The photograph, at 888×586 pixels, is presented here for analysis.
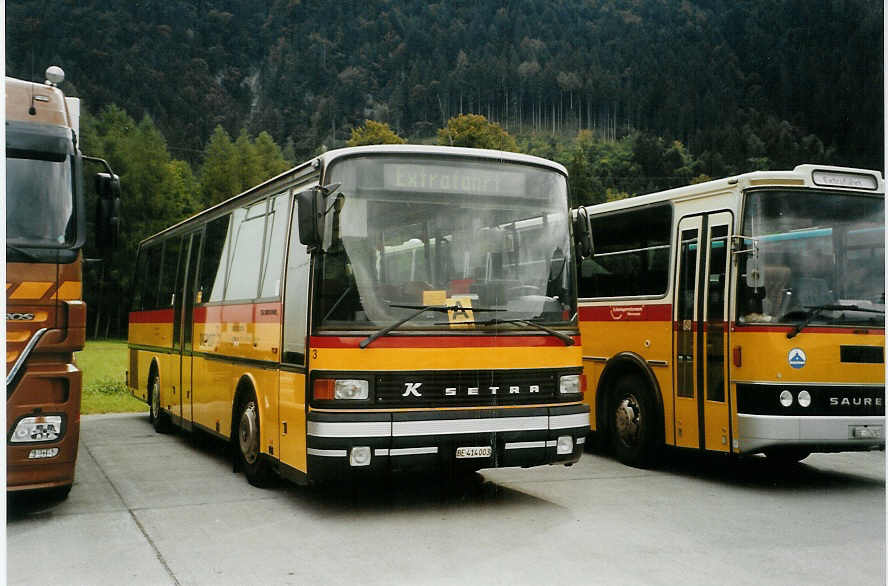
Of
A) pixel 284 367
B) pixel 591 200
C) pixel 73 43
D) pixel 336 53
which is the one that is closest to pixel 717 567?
pixel 284 367

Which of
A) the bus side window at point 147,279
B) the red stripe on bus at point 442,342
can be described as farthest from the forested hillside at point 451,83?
the red stripe on bus at point 442,342

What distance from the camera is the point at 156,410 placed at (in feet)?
47.1

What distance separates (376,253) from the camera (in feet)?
24.8

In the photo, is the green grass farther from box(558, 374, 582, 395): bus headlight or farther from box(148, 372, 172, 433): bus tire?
box(558, 374, 582, 395): bus headlight

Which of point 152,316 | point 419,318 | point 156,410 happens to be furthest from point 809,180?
point 156,410

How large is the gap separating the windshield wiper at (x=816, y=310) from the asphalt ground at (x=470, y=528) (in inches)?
60.4

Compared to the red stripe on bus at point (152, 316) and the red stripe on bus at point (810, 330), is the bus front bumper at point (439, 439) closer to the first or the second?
the red stripe on bus at point (810, 330)

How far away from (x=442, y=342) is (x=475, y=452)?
910mm

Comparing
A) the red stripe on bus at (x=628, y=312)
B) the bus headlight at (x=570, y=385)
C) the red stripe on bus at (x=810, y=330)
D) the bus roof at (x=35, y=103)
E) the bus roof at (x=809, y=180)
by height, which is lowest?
the bus headlight at (x=570, y=385)

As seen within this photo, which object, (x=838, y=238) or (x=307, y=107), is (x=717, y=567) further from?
(x=307, y=107)

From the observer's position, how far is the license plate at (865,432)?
29.3 ft

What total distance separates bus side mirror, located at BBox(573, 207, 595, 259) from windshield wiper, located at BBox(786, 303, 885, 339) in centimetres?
205

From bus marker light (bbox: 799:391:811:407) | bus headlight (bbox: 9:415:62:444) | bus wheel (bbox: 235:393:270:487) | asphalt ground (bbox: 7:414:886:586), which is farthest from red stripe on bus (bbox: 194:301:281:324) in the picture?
bus marker light (bbox: 799:391:811:407)

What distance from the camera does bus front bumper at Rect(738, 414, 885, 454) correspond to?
8.77 meters
